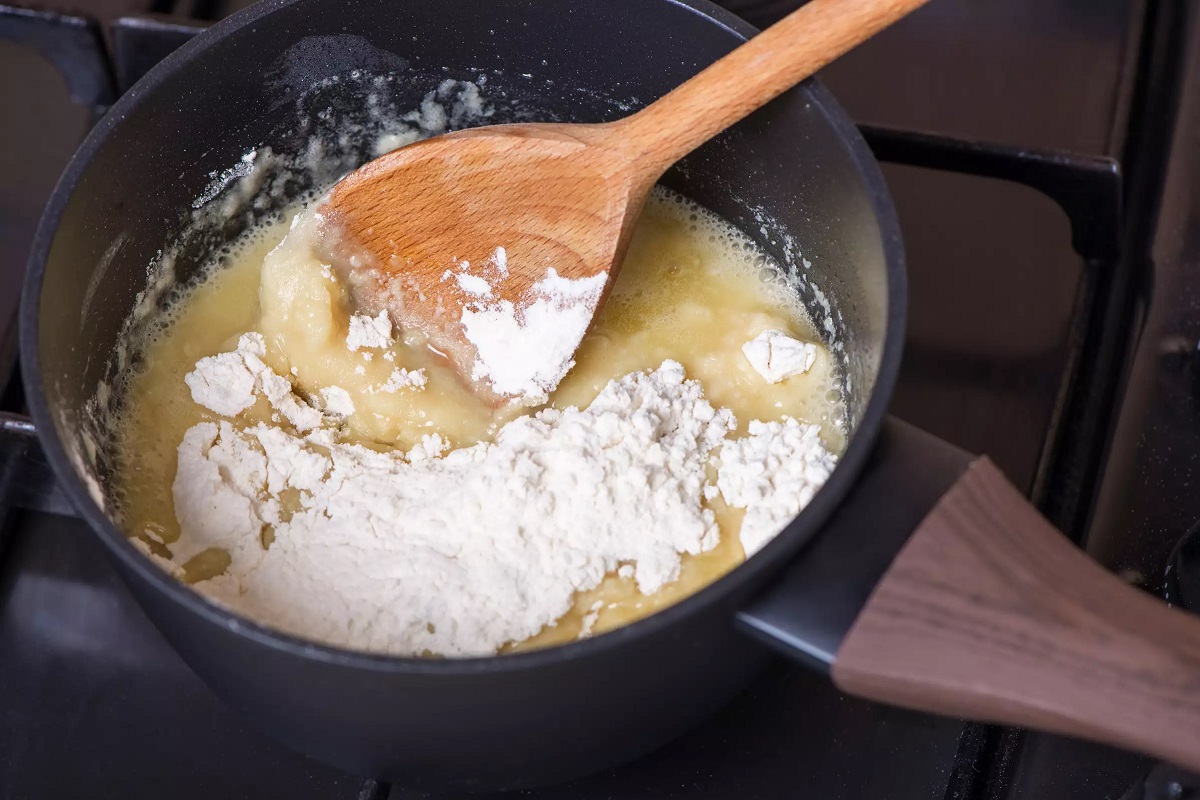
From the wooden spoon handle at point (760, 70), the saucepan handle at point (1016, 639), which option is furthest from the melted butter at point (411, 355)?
the saucepan handle at point (1016, 639)

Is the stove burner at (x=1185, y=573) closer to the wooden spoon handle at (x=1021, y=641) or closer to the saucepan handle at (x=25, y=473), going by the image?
the wooden spoon handle at (x=1021, y=641)

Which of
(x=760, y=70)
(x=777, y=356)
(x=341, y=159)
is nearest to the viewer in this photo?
(x=760, y=70)

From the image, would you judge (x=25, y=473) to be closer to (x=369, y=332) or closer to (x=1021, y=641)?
(x=369, y=332)

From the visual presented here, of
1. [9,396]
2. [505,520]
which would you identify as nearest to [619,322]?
[505,520]

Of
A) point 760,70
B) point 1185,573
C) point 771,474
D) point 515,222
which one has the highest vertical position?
point 760,70

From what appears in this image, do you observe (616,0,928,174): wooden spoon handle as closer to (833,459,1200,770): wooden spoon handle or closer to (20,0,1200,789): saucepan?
(20,0,1200,789): saucepan

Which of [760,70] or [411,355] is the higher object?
[760,70]

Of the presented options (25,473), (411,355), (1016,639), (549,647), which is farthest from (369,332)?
(1016,639)
